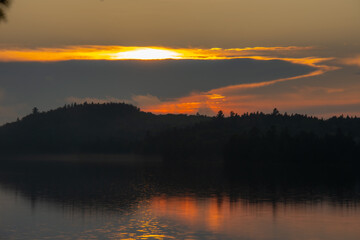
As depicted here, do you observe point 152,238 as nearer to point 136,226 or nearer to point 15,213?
point 136,226

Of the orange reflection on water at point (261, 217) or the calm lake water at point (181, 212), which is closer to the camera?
the calm lake water at point (181, 212)

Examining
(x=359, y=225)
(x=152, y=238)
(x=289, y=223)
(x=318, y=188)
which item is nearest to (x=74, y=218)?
(x=152, y=238)

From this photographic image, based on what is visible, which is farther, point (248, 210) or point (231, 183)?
point (231, 183)

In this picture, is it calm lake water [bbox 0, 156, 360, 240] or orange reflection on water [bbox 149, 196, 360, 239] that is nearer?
calm lake water [bbox 0, 156, 360, 240]

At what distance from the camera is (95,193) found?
119 m

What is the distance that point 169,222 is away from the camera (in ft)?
248

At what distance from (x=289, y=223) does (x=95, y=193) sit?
52.5 meters

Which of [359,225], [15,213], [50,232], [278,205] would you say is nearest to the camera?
[50,232]

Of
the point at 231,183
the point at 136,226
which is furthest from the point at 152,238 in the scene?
the point at 231,183

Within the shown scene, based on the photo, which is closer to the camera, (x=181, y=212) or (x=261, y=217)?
(x=261, y=217)

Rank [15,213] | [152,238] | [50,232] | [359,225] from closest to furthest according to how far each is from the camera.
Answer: [152,238]
[50,232]
[359,225]
[15,213]

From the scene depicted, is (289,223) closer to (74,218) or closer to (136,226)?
(136,226)

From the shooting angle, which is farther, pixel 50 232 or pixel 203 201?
pixel 203 201

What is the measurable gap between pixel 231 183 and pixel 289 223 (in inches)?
2795
